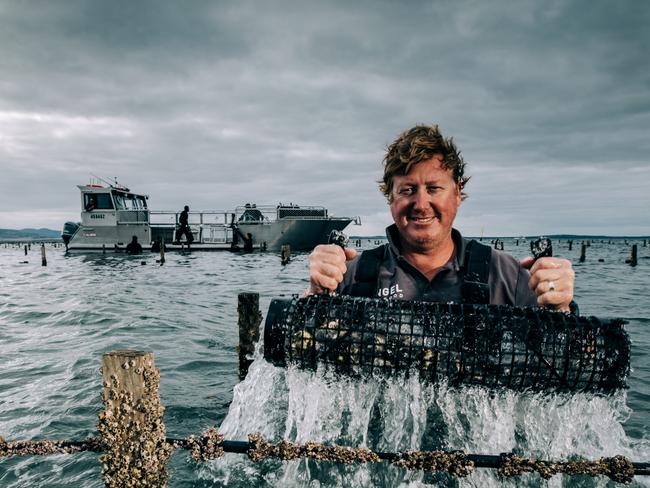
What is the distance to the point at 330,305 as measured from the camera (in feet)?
9.45

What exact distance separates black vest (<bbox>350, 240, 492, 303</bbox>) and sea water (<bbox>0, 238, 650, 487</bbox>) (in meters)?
0.77

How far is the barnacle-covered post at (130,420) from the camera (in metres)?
2.43

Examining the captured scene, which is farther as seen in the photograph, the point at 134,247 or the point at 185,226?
the point at 185,226

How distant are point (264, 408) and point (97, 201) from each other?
35900 millimetres

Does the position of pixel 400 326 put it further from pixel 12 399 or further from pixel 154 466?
pixel 12 399

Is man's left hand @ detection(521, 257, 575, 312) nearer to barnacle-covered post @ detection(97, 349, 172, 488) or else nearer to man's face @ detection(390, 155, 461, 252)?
man's face @ detection(390, 155, 461, 252)

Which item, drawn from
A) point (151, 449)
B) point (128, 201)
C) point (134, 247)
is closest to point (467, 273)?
point (151, 449)

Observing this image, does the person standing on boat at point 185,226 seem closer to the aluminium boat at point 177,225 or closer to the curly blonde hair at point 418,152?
the aluminium boat at point 177,225

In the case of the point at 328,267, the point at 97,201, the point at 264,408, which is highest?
the point at 97,201

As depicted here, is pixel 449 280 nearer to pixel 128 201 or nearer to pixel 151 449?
pixel 151 449

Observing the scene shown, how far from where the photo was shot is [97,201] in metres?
36.0

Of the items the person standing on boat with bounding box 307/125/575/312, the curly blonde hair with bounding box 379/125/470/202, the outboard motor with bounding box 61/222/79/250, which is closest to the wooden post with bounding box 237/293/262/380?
the person standing on boat with bounding box 307/125/575/312

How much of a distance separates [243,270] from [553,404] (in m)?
22.2

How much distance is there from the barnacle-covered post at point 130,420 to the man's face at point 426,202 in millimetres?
2176
